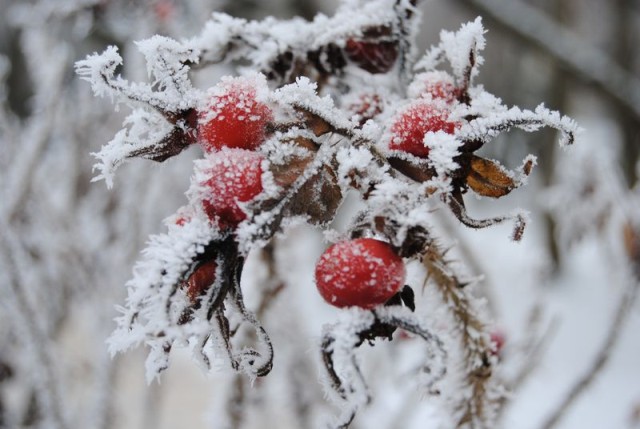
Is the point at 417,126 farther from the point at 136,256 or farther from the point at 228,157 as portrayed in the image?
the point at 136,256

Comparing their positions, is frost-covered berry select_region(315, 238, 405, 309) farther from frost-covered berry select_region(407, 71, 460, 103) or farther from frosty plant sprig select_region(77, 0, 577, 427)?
frost-covered berry select_region(407, 71, 460, 103)

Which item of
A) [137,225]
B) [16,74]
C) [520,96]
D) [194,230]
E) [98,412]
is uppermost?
[194,230]

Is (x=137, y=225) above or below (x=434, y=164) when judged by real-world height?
below

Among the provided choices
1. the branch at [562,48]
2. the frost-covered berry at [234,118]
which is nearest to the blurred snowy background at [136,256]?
the branch at [562,48]

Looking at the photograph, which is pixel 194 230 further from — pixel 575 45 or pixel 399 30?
pixel 575 45

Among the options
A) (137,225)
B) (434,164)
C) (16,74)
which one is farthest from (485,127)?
(16,74)

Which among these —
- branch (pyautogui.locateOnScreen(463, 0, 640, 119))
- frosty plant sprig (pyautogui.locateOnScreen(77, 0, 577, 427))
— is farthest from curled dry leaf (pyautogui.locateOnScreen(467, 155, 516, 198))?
branch (pyautogui.locateOnScreen(463, 0, 640, 119))

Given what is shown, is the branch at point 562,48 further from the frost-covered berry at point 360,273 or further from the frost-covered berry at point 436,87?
the frost-covered berry at point 360,273
